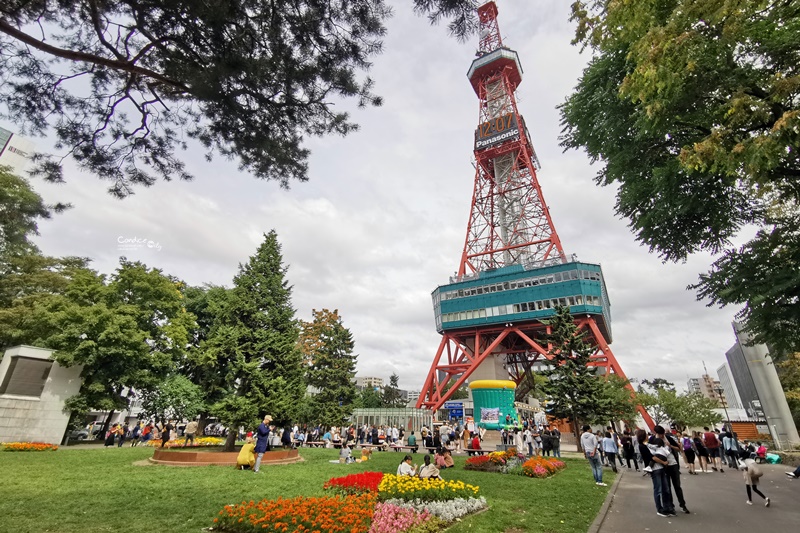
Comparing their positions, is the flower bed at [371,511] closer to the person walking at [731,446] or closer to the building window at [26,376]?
the person walking at [731,446]

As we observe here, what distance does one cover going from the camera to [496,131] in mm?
71188

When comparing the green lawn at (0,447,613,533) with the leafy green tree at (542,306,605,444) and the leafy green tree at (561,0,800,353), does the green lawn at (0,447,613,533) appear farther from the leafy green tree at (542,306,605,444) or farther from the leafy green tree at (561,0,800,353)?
the leafy green tree at (542,306,605,444)

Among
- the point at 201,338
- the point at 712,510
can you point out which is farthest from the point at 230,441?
the point at 201,338

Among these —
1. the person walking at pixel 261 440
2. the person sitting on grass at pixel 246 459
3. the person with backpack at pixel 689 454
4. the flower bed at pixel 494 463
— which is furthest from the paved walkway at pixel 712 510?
the person sitting on grass at pixel 246 459

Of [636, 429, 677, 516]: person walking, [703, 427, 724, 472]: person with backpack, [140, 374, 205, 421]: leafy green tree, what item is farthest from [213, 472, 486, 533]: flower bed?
[140, 374, 205, 421]: leafy green tree

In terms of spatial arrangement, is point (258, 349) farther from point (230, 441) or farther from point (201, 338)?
point (201, 338)

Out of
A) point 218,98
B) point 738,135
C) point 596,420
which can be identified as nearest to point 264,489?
point 218,98

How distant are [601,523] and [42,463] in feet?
58.3

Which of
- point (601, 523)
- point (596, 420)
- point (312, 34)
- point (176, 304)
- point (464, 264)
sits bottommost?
point (601, 523)

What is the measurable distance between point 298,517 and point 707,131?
11498 mm

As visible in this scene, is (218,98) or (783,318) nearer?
(218,98)

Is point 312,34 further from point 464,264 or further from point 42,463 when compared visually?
point 464,264

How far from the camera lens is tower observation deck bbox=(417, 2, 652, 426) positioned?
2136 inches

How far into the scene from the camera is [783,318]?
9000 mm
